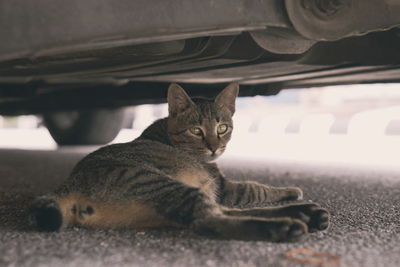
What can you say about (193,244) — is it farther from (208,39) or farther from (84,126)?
(84,126)

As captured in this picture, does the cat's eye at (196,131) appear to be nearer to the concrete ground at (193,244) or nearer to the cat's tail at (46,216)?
the concrete ground at (193,244)

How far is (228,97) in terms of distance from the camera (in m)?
1.79

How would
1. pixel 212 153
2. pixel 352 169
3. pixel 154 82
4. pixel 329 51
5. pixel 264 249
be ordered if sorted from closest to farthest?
pixel 264 249 < pixel 329 51 < pixel 212 153 < pixel 154 82 < pixel 352 169

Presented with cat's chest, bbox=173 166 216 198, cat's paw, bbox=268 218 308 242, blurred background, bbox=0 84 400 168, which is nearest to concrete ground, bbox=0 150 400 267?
cat's paw, bbox=268 218 308 242

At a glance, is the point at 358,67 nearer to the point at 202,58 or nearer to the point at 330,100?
the point at 202,58

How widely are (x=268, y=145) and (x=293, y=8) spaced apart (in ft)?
12.1

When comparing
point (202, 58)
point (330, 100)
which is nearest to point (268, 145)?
point (202, 58)

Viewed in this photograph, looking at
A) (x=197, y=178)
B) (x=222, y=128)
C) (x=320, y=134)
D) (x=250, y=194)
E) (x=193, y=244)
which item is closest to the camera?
(x=193, y=244)

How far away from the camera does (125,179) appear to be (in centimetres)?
120

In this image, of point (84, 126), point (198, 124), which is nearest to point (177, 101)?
point (198, 124)

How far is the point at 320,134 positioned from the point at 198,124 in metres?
3.99

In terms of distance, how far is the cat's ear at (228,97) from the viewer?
1.76m

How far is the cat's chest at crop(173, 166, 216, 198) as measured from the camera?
1.42 metres

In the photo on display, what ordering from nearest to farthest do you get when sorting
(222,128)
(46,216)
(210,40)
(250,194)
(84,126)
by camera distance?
(46,216) < (210,40) < (250,194) < (222,128) < (84,126)
